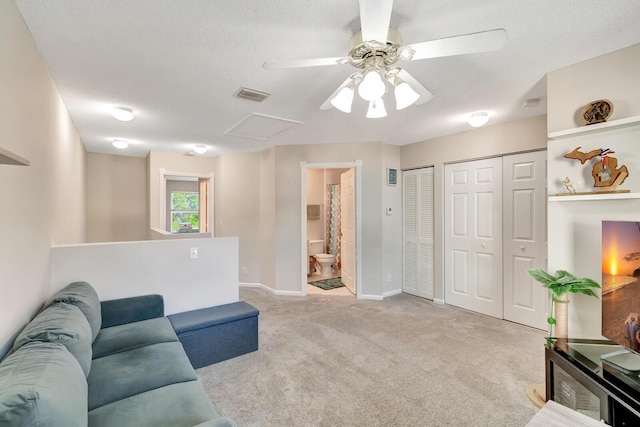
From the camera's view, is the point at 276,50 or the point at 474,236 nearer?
the point at 276,50

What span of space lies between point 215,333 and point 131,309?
718 millimetres

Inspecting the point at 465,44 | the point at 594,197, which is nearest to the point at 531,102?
the point at 594,197

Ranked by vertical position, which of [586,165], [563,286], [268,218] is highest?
[586,165]

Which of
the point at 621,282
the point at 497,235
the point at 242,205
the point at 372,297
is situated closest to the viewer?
the point at 621,282

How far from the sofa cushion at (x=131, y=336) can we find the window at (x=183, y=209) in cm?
568

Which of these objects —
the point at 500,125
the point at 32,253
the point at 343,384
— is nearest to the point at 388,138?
the point at 500,125

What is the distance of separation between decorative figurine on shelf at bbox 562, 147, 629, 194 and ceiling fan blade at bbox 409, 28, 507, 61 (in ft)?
4.16

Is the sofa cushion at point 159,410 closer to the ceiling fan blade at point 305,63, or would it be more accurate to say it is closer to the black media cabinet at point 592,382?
the ceiling fan blade at point 305,63

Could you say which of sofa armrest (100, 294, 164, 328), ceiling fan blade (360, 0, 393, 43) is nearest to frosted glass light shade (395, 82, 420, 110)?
ceiling fan blade (360, 0, 393, 43)

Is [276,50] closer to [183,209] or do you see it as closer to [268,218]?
[268,218]

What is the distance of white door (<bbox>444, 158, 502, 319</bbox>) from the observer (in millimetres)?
3568

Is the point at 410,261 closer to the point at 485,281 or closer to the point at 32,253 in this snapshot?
the point at 485,281

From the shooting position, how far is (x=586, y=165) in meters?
2.06

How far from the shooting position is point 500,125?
11.3ft
